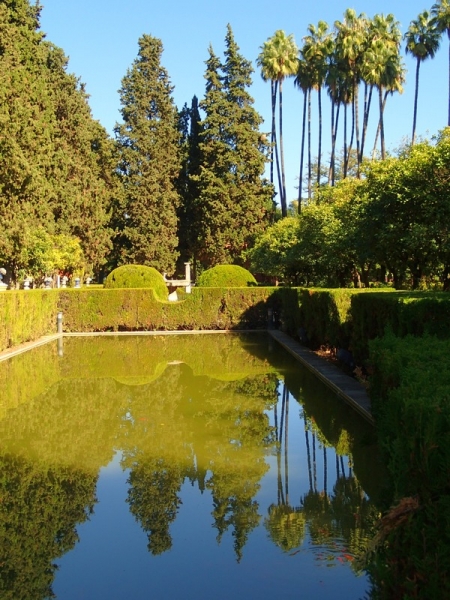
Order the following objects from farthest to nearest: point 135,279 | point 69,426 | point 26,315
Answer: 1. point 135,279
2. point 26,315
3. point 69,426

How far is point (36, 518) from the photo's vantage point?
5.89 meters

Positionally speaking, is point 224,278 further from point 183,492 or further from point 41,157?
point 183,492

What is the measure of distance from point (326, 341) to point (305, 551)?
12177mm

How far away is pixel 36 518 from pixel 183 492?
139 cm

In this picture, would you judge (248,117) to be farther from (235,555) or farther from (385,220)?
(235,555)

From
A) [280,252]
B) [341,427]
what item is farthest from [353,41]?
[341,427]

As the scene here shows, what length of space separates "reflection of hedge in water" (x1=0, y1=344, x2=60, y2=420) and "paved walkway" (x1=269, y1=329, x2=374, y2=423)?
5337mm

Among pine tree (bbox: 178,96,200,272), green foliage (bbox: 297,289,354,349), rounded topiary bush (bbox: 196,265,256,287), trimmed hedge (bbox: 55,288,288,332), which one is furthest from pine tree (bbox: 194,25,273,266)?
green foliage (bbox: 297,289,354,349)

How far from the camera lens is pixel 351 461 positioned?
24.5ft

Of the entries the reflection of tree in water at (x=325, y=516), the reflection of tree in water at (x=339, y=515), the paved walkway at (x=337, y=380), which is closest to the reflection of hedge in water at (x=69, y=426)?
the reflection of tree in water at (x=325, y=516)

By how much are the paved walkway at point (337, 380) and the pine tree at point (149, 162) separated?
24.5 m

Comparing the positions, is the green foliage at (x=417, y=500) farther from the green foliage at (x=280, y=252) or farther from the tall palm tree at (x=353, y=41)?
the tall palm tree at (x=353, y=41)

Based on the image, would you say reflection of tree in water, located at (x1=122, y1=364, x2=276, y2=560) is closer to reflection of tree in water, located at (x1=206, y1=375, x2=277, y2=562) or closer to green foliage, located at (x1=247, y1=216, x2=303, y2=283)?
reflection of tree in water, located at (x1=206, y1=375, x2=277, y2=562)

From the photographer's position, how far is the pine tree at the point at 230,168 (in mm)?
43562
